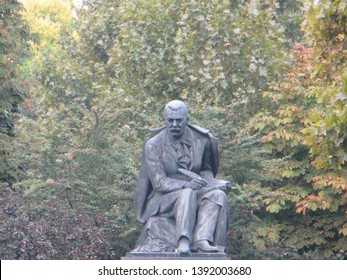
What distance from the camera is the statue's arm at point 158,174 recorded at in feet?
49.3

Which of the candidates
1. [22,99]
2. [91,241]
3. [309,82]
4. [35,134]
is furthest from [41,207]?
[309,82]

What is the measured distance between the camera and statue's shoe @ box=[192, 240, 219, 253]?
47.2 ft

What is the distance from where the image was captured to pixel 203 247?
14.4 meters

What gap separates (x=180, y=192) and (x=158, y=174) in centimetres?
40

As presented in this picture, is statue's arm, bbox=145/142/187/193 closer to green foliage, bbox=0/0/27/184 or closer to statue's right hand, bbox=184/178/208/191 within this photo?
statue's right hand, bbox=184/178/208/191

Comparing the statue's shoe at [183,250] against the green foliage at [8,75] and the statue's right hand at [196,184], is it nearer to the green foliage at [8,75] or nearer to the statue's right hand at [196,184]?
the statue's right hand at [196,184]

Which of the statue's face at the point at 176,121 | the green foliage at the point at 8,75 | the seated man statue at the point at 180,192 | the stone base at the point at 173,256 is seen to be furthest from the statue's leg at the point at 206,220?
the green foliage at the point at 8,75

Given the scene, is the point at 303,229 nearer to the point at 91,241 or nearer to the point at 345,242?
the point at 345,242

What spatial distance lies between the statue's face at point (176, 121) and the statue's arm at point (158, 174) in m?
0.33

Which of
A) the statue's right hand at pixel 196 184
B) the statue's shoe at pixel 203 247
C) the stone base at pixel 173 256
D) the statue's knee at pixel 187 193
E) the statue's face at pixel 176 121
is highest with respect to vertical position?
the statue's face at pixel 176 121

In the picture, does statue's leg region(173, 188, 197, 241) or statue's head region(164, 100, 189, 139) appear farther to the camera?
statue's head region(164, 100, 189, 139)

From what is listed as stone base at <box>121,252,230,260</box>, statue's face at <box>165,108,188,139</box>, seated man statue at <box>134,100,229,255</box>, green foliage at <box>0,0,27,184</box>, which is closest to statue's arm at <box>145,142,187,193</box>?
seated man statue at <box>134,100,229,255</box>

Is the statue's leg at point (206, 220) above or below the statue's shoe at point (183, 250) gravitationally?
above

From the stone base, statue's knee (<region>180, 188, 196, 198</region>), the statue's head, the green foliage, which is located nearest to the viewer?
the stone base
